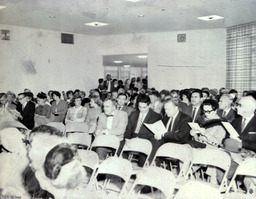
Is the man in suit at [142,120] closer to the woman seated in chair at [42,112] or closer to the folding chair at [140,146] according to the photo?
the folding chair at [140,146]

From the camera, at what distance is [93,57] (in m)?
11.7

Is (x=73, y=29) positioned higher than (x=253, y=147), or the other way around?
(x=73, y=29)

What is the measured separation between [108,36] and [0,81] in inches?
163

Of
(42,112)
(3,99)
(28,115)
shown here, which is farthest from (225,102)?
(3,99)

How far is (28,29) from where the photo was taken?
9656 mm

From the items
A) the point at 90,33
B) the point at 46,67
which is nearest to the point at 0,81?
the point at 46,67

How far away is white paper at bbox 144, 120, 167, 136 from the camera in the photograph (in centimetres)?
470

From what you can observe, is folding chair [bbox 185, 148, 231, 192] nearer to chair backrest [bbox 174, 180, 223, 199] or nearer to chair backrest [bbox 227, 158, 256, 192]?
chair backrest [bbox 227, 158, 256, 192]

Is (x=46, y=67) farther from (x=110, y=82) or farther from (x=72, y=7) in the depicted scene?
(x=72, y=7)

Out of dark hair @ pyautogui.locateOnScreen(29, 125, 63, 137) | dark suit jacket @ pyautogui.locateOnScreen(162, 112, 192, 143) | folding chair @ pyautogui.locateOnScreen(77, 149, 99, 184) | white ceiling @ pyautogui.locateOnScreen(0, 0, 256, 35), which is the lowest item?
folding chair @ pyautogui.locateOnScreen(77, 149, 99, 184)

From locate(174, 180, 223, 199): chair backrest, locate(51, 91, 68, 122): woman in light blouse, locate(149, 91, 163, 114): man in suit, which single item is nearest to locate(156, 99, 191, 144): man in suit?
locate(149, 91, 163, 114): man in suit

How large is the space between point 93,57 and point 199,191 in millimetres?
9724

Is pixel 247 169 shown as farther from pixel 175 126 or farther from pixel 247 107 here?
pixel 175 126

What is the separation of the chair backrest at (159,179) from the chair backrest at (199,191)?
0.21m
